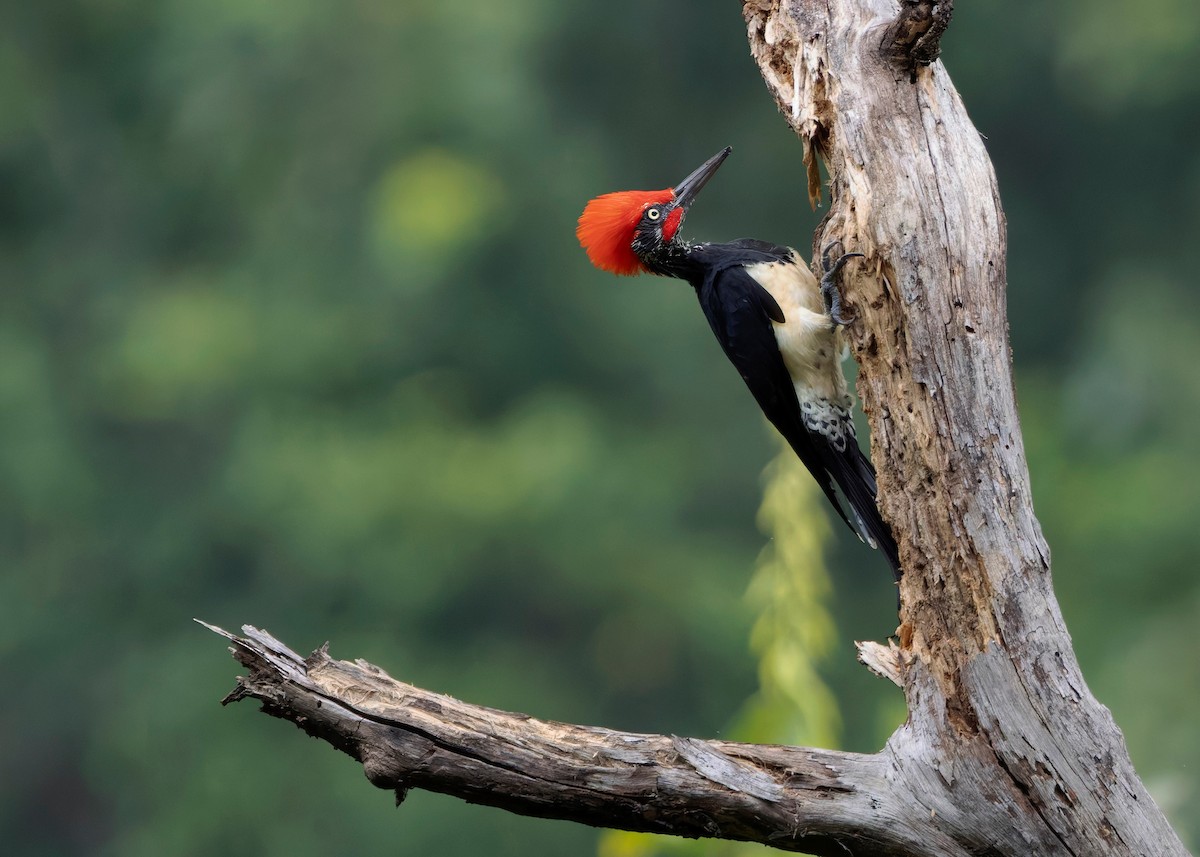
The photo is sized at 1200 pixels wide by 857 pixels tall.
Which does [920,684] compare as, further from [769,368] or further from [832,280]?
[769,368]

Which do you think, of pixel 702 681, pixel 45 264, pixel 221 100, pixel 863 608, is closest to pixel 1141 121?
pixel 863 608

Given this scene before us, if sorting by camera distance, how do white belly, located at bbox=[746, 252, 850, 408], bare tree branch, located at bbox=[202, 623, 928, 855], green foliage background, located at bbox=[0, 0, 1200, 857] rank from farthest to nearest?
green foliage background, located at bbox=[0, 0, 1200, 857] < white belly, located at bbox=[746, 252, 850, 408] < bare tree branch, located at bbox=[202, 623, 928, 855]

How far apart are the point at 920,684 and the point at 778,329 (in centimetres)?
136

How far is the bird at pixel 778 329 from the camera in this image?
3854 millimetres

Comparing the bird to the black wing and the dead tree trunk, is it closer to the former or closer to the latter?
the black wing

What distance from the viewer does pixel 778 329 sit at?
3932 millimetres

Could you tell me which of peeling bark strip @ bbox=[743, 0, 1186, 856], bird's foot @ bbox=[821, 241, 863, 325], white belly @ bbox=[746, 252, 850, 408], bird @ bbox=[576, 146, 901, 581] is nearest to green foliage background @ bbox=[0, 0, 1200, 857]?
bird @ bbox=[576, 146, 901, 581]

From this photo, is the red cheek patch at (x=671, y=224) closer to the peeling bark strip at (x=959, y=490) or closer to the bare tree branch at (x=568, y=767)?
the peeling bark strip at (x=959, y=490)

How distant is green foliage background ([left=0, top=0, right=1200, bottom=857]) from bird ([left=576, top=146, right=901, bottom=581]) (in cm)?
729

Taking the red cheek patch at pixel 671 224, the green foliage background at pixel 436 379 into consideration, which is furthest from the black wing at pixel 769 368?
the green foliage background at pixel 436 379

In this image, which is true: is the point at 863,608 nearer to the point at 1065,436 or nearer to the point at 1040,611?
the point at 1065,436

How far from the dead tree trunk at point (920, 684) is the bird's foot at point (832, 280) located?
0.05 meters

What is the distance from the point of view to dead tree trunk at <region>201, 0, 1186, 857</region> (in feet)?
8.82

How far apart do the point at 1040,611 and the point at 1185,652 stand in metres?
8.05
